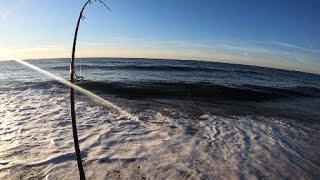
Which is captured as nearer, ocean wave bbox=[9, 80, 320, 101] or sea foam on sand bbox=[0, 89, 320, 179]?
sea foam on sand bbox=[0, 89, 320, 179]

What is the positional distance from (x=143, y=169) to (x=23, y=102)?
870 cm

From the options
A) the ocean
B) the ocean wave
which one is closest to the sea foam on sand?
the ocean

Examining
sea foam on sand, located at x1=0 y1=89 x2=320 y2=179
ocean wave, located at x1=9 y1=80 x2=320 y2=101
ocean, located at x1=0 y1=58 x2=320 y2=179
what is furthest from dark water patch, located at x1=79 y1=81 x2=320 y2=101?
sea foam on sand, located at x1=0 y1=89 x2=320 y2=179

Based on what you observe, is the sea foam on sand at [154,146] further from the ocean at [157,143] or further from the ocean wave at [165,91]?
the ocean wave at [165,91]

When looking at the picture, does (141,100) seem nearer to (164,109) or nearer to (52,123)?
(164,109)

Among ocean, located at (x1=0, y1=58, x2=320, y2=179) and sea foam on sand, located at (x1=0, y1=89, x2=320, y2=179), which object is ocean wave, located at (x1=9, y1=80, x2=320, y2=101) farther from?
sea foam on sand, located at (x1=0, y1=89, x2=320, y2=179)

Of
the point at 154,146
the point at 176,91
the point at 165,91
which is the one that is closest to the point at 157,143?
the point at 154,146

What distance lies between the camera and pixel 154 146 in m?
6.96

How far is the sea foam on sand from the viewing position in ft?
18.2

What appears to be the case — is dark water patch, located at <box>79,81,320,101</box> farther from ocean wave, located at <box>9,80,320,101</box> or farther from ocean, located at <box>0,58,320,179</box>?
ocean, located at <box>0,58,320,179</box>

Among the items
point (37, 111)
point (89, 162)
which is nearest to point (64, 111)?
point (37, 111)

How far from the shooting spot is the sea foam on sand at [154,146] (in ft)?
18.2

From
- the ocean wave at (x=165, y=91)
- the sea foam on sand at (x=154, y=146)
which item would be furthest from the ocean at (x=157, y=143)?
the ocean wave at (x=165, y=91)

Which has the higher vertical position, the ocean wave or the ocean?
the ocean
